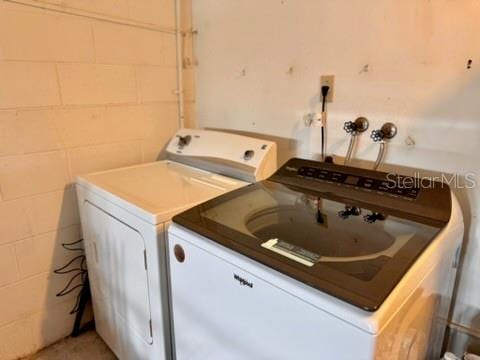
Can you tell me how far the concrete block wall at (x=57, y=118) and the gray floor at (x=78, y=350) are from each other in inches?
2.2

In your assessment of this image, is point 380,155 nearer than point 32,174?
Yes

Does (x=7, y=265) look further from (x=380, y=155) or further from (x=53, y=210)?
(x=380, y=155)

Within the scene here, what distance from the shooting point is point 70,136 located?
1.73 metres

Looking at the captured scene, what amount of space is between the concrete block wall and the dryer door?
0.25 metres

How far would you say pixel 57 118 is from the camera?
167cm

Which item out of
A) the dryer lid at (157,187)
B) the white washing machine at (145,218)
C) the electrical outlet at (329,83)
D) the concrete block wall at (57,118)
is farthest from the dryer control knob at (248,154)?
the concrete block wall at (57,118)

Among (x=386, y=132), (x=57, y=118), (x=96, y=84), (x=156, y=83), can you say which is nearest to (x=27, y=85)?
(x=57, y=118)

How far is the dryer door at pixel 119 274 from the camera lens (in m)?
1.37

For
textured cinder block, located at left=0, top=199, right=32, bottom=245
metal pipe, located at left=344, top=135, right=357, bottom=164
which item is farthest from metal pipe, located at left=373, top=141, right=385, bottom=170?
textured cinder block, located at left=0, top=199, right=32, bottom=245

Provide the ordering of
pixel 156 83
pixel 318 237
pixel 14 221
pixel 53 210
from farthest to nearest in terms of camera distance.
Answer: pixel 156 83 < pixel 53 210 < pixel 14 221 < pixel 318 237

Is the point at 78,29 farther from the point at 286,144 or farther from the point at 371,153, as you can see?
the point at 371,153

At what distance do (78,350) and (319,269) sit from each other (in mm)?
1639

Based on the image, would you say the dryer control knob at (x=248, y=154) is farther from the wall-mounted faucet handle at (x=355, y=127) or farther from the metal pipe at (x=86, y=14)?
the metal pipe at (x=86, y=14)

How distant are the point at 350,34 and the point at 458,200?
767mm
